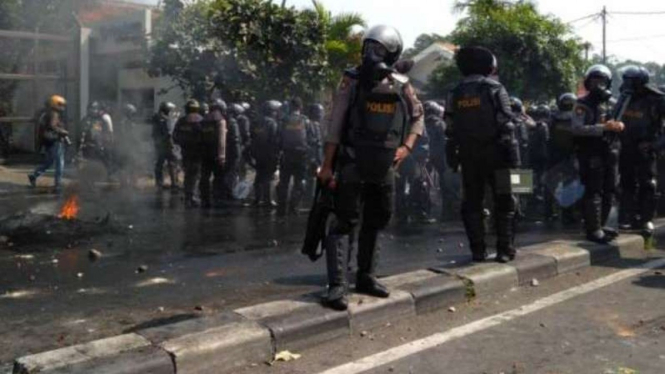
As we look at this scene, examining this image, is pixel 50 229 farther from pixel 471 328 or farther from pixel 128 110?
pixel 128 110

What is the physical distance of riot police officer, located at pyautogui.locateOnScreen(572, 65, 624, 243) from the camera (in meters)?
7.22

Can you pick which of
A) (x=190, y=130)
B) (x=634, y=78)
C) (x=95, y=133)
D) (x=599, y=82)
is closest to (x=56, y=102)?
(x=95, y=133)

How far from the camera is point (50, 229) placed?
318 inches

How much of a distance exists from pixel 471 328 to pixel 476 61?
7.82 feet

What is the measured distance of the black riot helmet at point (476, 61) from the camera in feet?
20.3

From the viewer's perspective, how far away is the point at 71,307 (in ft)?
16.7

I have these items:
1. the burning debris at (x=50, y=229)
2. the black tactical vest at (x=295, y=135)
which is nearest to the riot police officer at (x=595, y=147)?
the black tactical vest at (x=295, y=135)

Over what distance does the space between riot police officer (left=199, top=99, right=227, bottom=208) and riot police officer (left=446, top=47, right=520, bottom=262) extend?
5.04 metres

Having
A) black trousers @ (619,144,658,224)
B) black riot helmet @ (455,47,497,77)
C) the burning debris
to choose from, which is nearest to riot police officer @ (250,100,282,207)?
the burning debris

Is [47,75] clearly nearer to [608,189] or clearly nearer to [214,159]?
[214,159]

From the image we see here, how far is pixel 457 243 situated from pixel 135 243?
3.35 meters

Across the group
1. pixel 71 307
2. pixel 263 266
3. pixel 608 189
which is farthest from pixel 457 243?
pixel 71 307

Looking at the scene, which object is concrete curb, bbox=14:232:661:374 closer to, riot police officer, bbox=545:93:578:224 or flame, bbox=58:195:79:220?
riot police officer, bbox=545:93:578:224

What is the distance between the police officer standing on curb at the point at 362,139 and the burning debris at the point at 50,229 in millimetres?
3868
